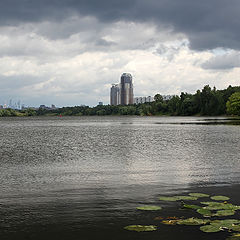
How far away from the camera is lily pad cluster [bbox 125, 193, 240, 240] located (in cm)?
1207

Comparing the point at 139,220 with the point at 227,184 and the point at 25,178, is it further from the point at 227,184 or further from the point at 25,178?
the point at 25,178

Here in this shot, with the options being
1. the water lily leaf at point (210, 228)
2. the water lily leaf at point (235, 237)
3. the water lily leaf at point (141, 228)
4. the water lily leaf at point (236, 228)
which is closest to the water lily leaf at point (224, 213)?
the water lily leaf at point (236, 228)

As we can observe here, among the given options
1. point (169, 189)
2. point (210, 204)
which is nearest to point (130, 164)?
point (169, 189)

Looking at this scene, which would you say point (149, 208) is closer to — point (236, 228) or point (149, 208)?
point (149, 208)

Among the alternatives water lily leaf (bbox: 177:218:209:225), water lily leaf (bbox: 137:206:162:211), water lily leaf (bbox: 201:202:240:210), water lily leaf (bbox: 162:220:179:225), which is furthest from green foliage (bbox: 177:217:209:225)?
water lily leaf (bbox: 137:206:162:211)

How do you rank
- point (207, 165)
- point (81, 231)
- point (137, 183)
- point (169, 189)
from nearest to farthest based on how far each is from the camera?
point (81, 231)
point (169, 189)
point (137, 183)
point (207, 165)

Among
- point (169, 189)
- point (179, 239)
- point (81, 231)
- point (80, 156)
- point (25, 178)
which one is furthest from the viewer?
point (80, 156)

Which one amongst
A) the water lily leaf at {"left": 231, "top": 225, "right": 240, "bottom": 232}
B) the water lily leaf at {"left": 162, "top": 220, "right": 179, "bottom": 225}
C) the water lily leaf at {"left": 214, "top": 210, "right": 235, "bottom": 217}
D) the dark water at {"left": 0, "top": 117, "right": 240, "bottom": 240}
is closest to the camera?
the water lily leaf at {"left": 231, "top": 225, "right": 240, "bottom": 232}

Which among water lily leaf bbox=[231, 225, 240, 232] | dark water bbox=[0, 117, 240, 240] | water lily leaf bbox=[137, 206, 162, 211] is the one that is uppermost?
water lily leaf bbox=[231, 225, 240, 232]

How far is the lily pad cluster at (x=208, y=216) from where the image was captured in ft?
39.6

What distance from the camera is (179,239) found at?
11.4 meters

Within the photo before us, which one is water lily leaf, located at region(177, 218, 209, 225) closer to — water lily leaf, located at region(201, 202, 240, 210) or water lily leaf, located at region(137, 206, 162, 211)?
water lily leaf, located at region(201, 202, 240, 210)

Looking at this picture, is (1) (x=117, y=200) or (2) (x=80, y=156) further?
(2) (x=80, y=156)

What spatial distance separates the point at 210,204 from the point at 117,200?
4.65 m
